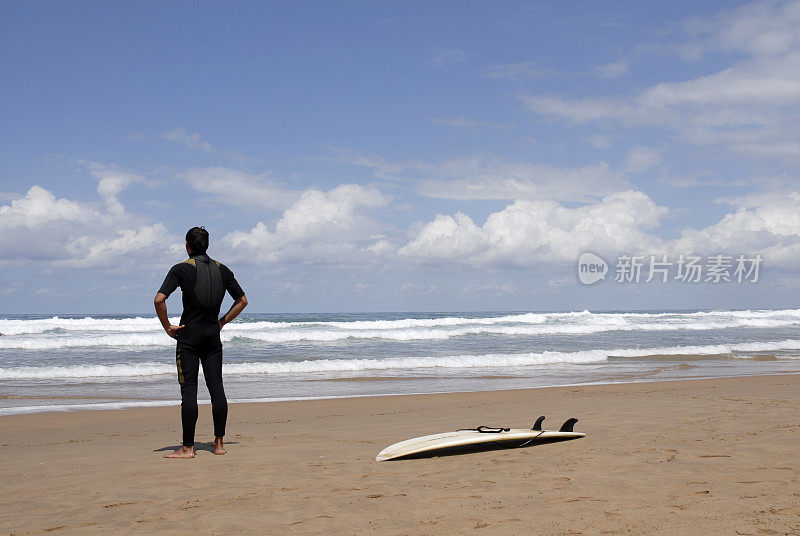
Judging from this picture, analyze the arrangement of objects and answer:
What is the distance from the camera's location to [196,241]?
539 centimetres

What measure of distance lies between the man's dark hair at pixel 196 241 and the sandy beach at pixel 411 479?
→ 1761mm

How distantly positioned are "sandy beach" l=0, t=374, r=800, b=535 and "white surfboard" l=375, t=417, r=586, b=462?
0.12 meters

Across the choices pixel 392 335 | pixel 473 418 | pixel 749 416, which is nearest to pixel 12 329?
pixel 392 335

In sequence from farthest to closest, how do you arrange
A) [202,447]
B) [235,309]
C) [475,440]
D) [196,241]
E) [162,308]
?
[202,447] < [235,309] < [196,241] < [475,440] < [162,308]

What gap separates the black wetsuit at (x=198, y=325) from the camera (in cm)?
527

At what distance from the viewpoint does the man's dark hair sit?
17.7 ft

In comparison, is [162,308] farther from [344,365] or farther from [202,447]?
[344,365]

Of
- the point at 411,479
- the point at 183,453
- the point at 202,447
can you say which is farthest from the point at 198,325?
the point at 411,479

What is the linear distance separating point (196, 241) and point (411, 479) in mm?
2711

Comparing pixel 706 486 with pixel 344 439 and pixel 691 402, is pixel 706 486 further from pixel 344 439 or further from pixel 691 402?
pixel 691 402

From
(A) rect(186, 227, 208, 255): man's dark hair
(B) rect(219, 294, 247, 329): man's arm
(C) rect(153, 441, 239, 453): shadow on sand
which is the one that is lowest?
(C) rect(153, 441, 239, 453): shadow on sand

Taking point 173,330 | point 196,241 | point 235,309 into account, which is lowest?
point 173,330

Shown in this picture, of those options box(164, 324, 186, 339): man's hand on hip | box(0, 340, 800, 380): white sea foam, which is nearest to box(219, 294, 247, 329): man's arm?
box(164, 324, 186, 339): man's hand on hip

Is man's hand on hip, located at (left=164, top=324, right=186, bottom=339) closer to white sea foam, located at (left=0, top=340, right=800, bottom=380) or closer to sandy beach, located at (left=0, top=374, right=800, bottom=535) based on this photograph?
sandy beach, located at (left=0, top=374, right=800, bottom=535)
